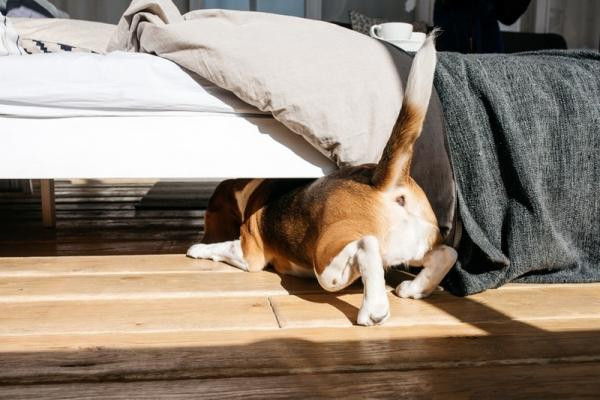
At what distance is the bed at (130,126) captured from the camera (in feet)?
A: 5.23

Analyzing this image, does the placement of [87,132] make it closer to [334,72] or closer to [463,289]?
[334,72]

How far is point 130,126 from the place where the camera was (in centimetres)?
164

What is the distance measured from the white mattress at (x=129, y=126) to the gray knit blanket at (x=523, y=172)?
1.33ft

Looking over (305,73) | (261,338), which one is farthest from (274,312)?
A: (305,73)

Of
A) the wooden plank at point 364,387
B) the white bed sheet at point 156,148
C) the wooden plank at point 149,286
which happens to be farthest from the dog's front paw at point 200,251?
the wooden plank at point 364,387

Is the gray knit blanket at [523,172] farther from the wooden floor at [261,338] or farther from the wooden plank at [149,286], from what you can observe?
the wooden plank at [149,286]

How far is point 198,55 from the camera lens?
161 cm

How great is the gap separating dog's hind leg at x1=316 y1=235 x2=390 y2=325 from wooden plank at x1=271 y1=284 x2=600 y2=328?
51 mm

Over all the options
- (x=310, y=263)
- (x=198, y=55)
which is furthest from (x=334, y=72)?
(x=310, y=263)

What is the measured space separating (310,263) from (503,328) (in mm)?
503

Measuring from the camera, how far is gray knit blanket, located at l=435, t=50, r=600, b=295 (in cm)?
159

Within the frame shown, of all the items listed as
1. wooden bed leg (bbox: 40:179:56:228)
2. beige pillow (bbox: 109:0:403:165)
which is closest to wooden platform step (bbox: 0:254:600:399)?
beige pillow (bbox: 109:0:403:165)

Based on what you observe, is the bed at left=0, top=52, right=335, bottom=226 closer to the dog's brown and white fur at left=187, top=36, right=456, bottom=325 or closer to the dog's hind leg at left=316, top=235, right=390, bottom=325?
the dog's brown and white fur at left=187, top=36, right=456, bottom=325

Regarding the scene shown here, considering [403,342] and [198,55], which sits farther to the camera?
[198,55]
